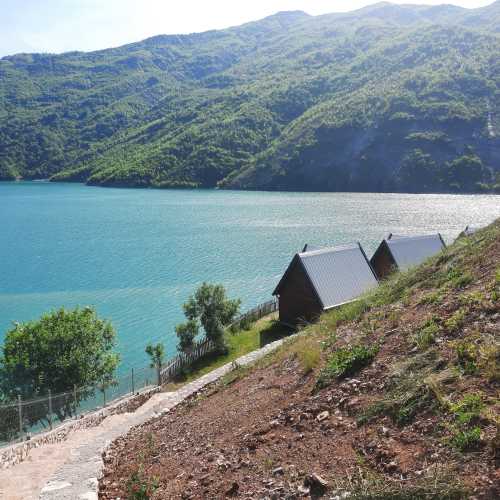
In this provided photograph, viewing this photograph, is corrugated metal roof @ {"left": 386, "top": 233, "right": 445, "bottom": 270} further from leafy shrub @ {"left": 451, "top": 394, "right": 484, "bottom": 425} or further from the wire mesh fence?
leafy shrub @ {"left": 451, "top": 394, "right": 484, "bottom": 425}

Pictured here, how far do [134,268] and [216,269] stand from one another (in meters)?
10.5

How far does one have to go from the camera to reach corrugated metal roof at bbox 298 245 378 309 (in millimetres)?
29177

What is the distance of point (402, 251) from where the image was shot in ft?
112

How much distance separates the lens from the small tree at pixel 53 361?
964 inches

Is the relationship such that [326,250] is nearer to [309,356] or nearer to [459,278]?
[459,278]

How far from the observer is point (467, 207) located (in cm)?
10812

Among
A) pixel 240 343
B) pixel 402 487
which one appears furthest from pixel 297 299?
pixel 402 487

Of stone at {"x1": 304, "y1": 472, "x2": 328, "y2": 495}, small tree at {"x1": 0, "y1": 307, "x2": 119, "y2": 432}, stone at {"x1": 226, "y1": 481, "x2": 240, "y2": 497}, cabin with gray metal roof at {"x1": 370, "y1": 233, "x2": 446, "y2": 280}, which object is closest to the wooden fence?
small tree at {"x1": 0, "y1": 307, "x2": 119, "y2": 432}

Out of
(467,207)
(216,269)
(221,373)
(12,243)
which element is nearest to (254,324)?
(221,373)

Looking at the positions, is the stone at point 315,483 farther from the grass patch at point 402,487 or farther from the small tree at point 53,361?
the small tree at point 53,361

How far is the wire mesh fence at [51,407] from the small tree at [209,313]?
4213 mm

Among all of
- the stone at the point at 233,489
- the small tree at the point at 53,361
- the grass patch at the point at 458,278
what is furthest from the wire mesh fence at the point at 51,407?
the grass patch at the point at 458,278

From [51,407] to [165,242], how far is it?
55135mm

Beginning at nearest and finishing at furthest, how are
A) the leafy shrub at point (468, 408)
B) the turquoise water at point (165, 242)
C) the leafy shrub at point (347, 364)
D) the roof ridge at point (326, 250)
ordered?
the leafy shrub at point (468, 408), the leafy shrub at point (347, 364), the roof ridge at point (326, 250), the turquoise water at point (165, 242)
